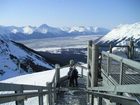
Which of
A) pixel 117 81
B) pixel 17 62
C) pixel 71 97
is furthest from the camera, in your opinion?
pixel 17 62

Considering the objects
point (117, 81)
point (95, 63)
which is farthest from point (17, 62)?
point (117, 81)

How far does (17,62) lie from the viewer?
164 m

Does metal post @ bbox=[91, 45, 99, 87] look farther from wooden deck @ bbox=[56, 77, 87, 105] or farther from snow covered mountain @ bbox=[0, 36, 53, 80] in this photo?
snow covered mountain @ bbox=[0, 36, 53, 80]

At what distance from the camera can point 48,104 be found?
12320 mm

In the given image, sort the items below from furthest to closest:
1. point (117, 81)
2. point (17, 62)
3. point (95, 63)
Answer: point (17, 62) < point (95, 63) < point (117, 81)

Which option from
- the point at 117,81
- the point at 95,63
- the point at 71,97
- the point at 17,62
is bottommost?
the point at 17,62

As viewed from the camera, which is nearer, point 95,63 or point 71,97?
point 95,63

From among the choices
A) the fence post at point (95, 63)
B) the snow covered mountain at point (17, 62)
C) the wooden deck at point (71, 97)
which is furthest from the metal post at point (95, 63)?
the snow covered mountain at point (17, 62)

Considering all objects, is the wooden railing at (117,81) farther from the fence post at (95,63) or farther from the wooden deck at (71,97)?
the wooden deck at (71,97)

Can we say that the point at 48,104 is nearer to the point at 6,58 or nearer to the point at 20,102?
the point at 20,102

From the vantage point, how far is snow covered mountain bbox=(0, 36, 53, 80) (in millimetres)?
142000

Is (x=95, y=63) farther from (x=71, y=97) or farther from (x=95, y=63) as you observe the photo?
(x=71, y=97)

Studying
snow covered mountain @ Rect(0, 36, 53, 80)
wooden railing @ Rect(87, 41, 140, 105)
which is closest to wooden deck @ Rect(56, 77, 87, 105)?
wooden railing @ Rect(87, 41, 140, 105)

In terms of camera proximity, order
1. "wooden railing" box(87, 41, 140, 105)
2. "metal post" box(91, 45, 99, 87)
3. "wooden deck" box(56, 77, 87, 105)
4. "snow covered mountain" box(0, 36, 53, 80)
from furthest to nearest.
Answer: "snow covered mountain" box(0, 36, 53, 80) → "wooden deck" box(56, 77, 87, 105) → "metal post" box(91, 45, 99, 87) → "wooden railing" box(87, 41, 140, 105)
